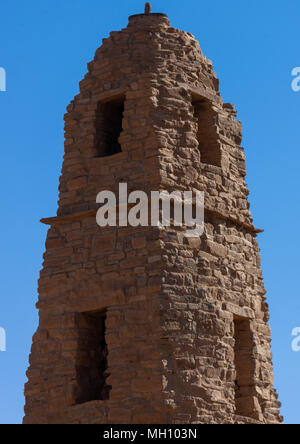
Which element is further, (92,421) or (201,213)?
(201,213)

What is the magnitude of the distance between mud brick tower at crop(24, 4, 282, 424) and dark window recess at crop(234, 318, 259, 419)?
0.07 feet

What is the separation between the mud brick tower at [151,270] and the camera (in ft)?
51.9

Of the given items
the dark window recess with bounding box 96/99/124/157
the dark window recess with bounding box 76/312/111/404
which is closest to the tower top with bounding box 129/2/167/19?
the dark window recess with bounding box 96/99/124/157

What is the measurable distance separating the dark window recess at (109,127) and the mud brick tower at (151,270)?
2cm

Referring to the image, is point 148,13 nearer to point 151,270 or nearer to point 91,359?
point 151,270

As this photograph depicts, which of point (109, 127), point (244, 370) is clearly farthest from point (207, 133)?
point (244, 370)

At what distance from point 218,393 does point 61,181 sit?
445cm

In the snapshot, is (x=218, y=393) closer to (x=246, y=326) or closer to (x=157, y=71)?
(x=246, y=326)

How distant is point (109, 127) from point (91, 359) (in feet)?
13.0

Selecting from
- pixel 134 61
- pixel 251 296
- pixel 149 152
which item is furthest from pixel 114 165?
pixel 251 296

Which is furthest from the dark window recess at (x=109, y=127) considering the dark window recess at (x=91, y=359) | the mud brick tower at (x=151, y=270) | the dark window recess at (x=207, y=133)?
the dark window recess at (x=91, y=359)

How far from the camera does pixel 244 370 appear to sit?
17141mm

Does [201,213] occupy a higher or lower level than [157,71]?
lower

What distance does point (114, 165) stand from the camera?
17.3m
